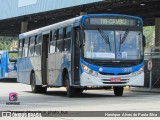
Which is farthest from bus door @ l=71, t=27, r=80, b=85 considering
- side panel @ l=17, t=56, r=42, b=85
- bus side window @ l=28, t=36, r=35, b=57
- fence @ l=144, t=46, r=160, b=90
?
fence @ l=144, t=46, r=160, b=90

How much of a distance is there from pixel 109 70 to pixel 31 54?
727cm

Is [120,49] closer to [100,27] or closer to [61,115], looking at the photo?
[100,27]

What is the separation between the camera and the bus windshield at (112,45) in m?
19.5

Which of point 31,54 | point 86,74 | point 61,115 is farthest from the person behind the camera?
point 31,54

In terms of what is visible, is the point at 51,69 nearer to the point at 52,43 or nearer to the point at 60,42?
the point at 52,43

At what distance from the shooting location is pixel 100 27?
19.8 metres

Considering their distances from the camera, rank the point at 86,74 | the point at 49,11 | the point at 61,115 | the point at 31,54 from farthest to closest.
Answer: the point at 49,11, the point at 31,54, the point at 86,74, the point at 61,115

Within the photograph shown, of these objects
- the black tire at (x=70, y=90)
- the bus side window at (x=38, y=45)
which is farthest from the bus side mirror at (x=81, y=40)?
the bus side window at (x=38, y=45)

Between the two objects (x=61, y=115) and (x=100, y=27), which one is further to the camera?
(x=100, y=27)

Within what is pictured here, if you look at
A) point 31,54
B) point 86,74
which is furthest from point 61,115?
point 31,54

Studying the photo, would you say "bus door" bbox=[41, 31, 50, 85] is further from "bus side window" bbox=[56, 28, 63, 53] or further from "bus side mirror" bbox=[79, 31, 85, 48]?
"bus side mirror" bbox=[79, 31, 85, 48]

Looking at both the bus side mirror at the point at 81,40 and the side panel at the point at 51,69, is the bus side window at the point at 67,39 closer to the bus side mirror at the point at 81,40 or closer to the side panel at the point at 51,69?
the bus side mirror at the point at 81,40

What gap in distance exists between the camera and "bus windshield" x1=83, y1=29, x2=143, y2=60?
64.1 ft

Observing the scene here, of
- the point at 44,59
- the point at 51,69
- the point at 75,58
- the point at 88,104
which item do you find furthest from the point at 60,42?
the point at 88,104
